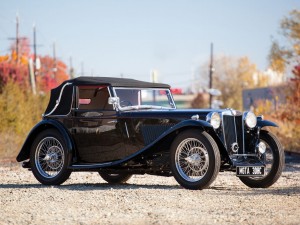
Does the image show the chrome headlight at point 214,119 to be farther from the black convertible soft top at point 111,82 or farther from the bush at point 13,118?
the bush at point 13,118

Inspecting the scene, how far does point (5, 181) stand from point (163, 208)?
5.91 meters

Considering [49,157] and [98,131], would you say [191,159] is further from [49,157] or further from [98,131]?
[49,157]

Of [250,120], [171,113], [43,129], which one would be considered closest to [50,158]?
[43,129]

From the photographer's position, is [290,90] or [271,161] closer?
[271,161]

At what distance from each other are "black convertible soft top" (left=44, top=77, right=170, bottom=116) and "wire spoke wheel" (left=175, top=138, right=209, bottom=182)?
2.12 metres

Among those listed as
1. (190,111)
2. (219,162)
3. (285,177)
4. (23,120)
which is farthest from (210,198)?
(23,120)

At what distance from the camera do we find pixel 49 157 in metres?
13.7

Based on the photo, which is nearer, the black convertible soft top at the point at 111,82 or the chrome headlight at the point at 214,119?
the chrome headlight at the point at 214,119

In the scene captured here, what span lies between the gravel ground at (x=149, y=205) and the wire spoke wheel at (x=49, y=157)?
45 cm

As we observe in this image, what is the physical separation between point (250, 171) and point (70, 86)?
3.84 metres

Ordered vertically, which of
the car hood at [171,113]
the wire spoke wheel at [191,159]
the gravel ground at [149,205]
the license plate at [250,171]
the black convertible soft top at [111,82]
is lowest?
the gravel ground at [149,205]

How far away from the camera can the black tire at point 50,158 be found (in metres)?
13.5

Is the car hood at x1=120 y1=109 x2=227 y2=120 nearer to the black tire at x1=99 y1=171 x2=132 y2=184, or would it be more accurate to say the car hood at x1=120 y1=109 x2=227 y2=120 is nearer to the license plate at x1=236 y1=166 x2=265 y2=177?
the license plate at x1=236 y1=166 x2=265 y2=177

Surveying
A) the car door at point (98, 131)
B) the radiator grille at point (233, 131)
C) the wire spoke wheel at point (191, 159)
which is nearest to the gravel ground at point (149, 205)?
the wire spoke wheel at point (191, 159)
